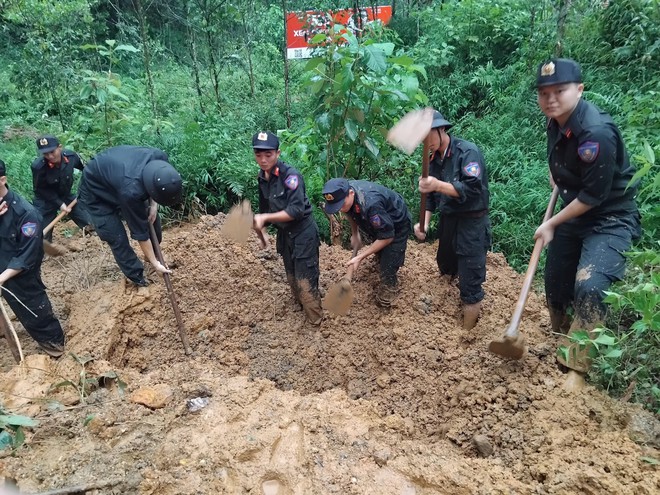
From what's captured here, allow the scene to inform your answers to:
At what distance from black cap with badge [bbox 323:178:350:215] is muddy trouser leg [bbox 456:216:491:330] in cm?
90

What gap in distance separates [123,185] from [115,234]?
21.0 inches

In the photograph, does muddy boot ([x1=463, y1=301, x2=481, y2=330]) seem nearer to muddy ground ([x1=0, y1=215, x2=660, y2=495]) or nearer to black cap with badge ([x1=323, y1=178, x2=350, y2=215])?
muddy ground ([x1=0, y1=215, x2=660, y2=495])

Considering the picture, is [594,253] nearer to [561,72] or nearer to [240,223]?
[561,72]

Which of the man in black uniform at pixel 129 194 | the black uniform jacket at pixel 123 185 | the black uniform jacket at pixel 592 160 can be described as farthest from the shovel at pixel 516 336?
the black uniform jacket at pixel 123 185

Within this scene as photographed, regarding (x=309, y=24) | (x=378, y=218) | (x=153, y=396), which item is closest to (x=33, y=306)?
(x=153, y=396)

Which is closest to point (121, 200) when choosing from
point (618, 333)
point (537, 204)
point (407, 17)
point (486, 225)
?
point (486, 225)

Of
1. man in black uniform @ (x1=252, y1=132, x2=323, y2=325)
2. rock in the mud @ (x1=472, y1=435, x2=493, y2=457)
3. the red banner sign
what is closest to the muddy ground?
rock in the mud @ (x1=472, y1=435, x2=493, y2=457)

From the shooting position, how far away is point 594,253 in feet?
7.91

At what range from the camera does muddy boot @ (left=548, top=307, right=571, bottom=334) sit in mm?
2906

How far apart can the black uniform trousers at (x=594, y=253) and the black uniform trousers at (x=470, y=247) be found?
0.64 meters

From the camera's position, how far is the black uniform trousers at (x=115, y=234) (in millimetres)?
3795

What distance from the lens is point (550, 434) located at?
217 centimetres

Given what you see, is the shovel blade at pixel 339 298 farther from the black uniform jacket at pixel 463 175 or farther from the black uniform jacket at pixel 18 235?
the black uniform jacket at pixel 18 235

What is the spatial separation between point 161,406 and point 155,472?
60 centimetres
